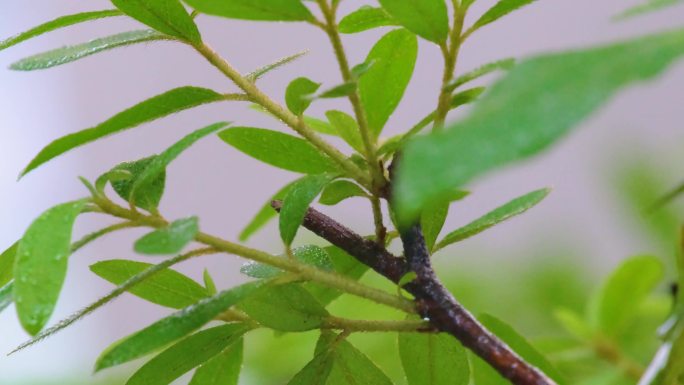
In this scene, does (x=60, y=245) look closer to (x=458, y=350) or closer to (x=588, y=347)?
(x=458, y=350)

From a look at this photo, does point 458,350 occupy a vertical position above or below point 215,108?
below

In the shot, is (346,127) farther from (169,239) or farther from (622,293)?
(622,293)

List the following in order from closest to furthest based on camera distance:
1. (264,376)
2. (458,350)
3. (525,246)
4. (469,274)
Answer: (458,350)
(264,376)
(469,274)
(525,246)

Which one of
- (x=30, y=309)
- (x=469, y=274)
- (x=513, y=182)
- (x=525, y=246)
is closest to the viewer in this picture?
(x=30, y=309)

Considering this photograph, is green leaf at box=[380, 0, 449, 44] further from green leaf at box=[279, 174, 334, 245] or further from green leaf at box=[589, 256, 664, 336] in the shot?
green leaf at box=[589, 256, 664, 336]

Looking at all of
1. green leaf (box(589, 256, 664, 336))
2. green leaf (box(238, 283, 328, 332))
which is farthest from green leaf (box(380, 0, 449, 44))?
green leaf (box(589, 256, 664, 336))

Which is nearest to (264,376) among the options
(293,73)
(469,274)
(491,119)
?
(469,274)

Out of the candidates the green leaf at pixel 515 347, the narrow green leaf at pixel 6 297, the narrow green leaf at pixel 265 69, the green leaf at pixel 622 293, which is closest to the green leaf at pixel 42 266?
the narrow green leaf at pixel 6 297
